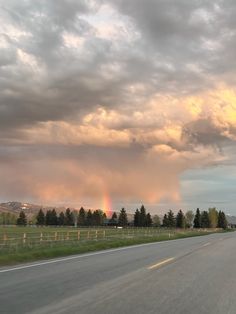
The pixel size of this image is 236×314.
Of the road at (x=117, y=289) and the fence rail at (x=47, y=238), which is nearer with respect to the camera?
the road at (x=117, y=289)

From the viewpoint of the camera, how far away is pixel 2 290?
1140 cm

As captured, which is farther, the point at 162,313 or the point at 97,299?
the point at 97,299

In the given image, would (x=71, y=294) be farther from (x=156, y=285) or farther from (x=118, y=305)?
(x=156, y=285)

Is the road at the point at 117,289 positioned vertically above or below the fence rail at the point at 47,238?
below

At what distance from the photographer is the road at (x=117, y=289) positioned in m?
9.30

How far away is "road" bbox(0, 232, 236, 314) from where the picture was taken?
9305mm

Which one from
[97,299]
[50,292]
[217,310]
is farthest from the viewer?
[50,292]

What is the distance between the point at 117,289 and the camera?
38.4ft

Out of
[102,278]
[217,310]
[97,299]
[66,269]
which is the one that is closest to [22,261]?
[66,269]

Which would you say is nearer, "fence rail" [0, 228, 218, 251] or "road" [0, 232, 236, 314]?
"road" [0, 232, 236, 314]

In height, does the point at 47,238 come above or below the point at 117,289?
above

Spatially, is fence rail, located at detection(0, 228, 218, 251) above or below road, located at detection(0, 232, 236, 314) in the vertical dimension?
above

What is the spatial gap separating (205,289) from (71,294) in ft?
10.9

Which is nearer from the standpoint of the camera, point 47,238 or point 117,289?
point 117,289
